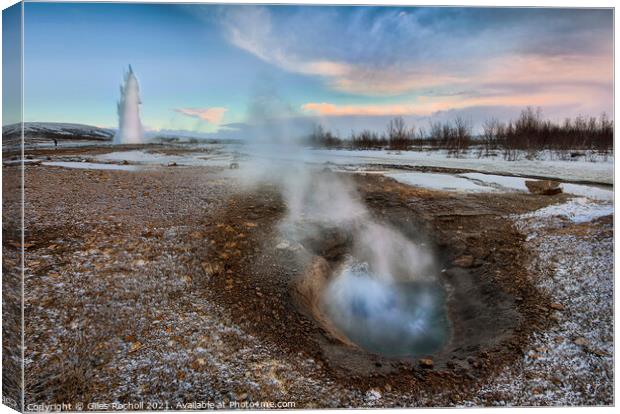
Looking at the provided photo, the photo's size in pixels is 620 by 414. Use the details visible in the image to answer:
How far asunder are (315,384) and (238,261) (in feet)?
4.26

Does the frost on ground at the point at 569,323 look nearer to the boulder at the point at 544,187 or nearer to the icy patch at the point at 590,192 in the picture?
the icy patch at the point at 590,192

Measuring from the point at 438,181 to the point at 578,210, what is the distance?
126cm

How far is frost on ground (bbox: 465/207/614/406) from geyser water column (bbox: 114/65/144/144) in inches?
135

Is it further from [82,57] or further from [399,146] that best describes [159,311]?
[399,146]

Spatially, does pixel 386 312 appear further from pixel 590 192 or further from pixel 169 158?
pixel 169 158

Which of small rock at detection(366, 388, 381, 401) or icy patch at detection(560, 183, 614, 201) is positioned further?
icy patch at detection(560, 183, 614, 201)

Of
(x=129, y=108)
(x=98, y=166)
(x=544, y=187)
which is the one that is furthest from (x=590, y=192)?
(x=98, y=166)

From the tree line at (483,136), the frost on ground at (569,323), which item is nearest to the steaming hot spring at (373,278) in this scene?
the frost on ground at (569,323)

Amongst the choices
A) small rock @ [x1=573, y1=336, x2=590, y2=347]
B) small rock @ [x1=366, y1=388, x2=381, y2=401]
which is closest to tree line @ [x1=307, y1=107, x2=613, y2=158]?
small rock @ [x1=573, y1=336, x2=590, y2=347]

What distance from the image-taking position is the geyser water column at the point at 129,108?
3.43 meters

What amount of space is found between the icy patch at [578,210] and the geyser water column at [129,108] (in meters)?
3.67

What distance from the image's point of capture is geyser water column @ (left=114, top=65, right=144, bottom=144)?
3432mm

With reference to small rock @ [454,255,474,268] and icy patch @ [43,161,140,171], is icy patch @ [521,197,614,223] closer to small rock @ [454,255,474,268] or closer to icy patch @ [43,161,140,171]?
small rock @ [454,255,474,268]

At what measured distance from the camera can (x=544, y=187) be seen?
398cm
